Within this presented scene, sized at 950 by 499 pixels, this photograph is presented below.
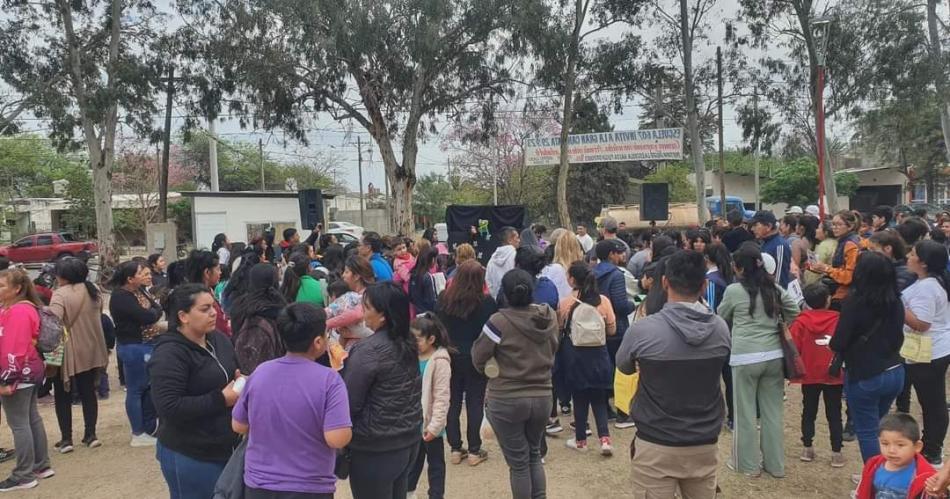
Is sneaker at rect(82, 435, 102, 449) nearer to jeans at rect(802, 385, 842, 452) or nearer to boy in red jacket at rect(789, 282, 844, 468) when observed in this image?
boy in red jacket at rect(789, 282, 844, 468)

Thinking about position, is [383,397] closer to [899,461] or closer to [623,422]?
[899,461]

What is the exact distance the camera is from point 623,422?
547 centimetres

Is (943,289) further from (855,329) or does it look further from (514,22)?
(514,22)

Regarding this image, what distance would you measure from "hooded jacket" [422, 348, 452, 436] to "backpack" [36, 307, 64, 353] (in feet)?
9.10

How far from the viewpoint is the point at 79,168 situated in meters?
32.3

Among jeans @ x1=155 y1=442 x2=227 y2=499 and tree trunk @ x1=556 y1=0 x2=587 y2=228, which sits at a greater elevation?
tree trunk @ x1=556 y1=0 x2=587 y2=228

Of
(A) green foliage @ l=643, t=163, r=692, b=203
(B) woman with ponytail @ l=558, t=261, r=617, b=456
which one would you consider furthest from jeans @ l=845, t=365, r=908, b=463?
(A) green foliage @ l=643, t=163, r=692, b=203

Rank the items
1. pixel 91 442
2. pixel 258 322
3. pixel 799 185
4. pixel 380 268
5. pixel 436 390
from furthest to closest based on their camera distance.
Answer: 1. pixel 799 185
2. pixel 380 268
3. pixel 91 442
4. pixel 258 322
5. pixel 436 390

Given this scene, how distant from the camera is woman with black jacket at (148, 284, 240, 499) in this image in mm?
2621

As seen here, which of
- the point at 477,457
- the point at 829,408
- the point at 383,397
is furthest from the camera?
the point at 477,457

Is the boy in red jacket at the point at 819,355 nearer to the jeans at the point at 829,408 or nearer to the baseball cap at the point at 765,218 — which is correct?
the jeans at the point at 829,408

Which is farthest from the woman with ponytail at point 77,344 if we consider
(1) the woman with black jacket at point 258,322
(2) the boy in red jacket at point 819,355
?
(2) the boy in red jacket at point 819,355

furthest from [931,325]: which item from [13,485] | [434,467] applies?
[13,485]

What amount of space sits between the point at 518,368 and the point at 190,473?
1693 mm
